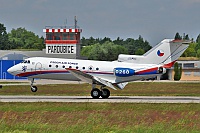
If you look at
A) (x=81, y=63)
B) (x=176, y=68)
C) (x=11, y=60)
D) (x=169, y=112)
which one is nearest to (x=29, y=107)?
(x=169, y=112)

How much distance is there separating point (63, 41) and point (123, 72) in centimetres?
5798

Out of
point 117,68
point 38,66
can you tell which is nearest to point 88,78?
point 117,68

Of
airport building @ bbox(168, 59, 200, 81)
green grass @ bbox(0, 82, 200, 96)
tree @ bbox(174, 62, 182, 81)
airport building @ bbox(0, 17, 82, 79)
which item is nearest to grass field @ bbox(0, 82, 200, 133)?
green grass @ bbox(0, 82, 200, 96)

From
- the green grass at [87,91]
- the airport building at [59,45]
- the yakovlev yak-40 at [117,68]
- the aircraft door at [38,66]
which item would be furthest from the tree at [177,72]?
the aircraft door at [38,66]

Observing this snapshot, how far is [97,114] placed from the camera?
99.6 ft

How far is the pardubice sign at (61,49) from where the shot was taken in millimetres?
100812

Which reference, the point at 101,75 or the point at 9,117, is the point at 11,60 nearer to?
the point at 101,75

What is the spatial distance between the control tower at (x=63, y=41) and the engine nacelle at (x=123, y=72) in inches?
2187

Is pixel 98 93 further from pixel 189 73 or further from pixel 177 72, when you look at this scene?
pixel 189 73

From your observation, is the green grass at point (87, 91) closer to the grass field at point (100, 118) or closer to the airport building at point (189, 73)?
the grass field at point (100, 118)

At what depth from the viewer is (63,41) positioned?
10225 cm

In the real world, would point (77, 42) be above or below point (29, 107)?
above

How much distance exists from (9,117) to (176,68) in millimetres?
89070

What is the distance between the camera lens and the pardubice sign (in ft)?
331
